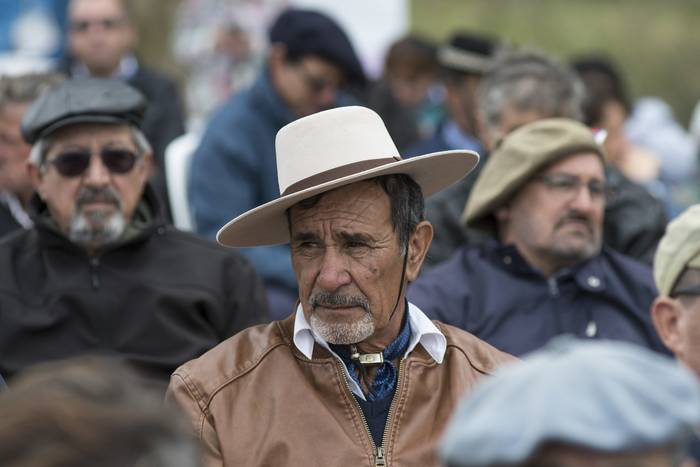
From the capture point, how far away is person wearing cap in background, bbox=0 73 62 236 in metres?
5.77

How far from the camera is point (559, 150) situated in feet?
16.9

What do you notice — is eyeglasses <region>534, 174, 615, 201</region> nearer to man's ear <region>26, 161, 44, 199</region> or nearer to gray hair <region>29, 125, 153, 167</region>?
gray hair <region>29, 125, 153, 167</region>

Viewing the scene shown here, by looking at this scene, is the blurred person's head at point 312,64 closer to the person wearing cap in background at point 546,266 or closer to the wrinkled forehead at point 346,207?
the person wearing cap in background at point 546,266

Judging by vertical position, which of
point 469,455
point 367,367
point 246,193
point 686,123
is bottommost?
point 686,123

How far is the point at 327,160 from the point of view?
3.79m

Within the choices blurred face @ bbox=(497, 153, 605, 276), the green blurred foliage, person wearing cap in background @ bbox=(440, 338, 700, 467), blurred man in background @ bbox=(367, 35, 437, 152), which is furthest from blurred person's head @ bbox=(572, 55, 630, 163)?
the green blurred foliage

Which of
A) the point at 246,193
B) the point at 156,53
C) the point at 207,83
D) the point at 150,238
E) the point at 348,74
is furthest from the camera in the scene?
the point at 156,53

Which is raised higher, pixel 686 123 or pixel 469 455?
pixel 469 455

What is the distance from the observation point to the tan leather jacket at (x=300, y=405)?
3.44m

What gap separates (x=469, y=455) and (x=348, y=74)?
5.11 metres

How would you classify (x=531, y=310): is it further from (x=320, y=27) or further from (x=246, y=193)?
(x=320, y=27)

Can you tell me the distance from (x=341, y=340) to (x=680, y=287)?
38.6 inches

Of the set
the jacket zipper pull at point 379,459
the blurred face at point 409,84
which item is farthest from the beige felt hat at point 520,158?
the blurred face at point 409,84

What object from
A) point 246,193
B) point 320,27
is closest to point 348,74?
point 320,27
